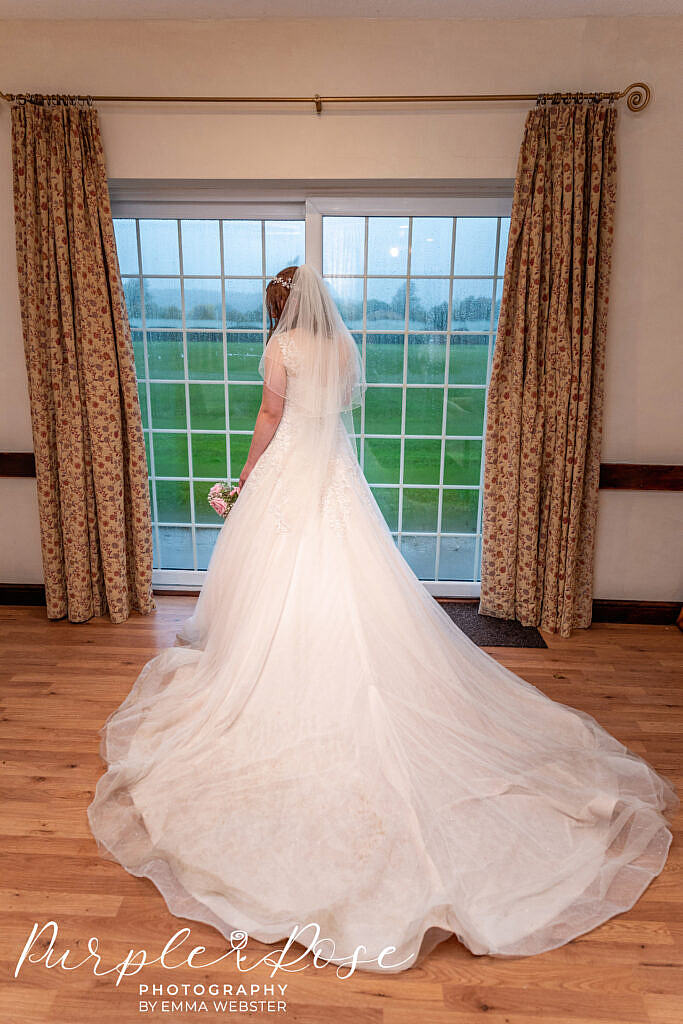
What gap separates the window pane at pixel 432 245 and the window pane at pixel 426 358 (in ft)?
1.17

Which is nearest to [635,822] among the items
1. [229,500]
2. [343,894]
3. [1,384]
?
[343,894]

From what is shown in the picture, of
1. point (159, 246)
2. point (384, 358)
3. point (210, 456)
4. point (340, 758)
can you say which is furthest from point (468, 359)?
point (340, 758)

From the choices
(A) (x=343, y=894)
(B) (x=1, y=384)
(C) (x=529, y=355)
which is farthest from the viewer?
(B) (x=1, y=384)

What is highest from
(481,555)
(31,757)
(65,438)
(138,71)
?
(138,71)

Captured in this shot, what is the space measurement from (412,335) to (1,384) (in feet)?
7.47

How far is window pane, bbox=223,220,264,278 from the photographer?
3.73m

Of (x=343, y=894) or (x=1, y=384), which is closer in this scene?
(x=343, y=894)

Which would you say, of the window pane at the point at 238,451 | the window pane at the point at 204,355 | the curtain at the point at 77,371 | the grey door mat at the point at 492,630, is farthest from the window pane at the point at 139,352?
the grey door mat at the point at 492,630

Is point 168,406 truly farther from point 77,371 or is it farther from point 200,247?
point 200,247

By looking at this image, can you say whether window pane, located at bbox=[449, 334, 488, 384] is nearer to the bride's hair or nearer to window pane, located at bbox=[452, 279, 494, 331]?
window pane, located at bbox=[452, 279, 494, 331]

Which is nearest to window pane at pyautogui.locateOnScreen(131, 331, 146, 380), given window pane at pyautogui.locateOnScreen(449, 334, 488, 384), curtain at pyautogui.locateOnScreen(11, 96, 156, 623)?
curtain at pyautogui.locateOnScreen(11, 96, 156, 623)

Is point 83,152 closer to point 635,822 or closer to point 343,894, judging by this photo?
point 343,894

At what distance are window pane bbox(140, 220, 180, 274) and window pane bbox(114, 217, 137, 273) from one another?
0.16 feet

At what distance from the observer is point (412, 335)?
3789 mm
